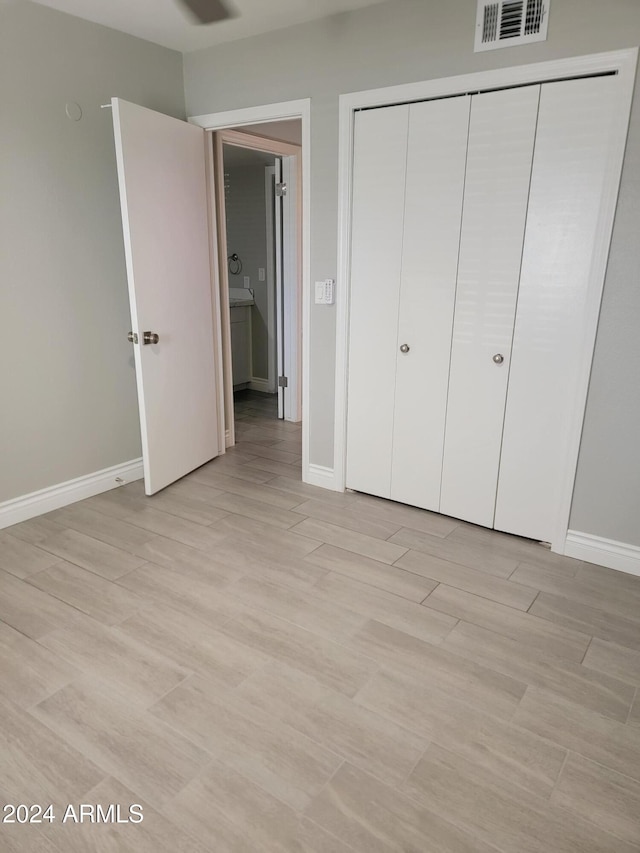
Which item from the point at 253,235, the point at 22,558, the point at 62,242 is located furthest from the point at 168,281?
the point at 253,235

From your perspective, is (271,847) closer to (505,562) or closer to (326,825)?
(326,825)

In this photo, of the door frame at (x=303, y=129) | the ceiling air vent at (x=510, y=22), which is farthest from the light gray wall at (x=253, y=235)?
the ceiling air vent at (x=510, y=22)

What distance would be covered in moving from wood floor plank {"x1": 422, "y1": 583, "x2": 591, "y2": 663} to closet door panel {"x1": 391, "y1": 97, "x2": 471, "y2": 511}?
820mm

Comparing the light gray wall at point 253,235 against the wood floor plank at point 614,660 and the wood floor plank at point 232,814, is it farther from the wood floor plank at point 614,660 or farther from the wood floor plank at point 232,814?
the wood floor plank at point 232,814

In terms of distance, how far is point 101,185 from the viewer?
10.5 feet

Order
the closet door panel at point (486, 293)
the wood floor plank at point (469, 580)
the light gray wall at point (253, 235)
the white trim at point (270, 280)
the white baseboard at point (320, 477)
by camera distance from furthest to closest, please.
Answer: the light gray wall at point (253, 235) < the white trim at point (270, 280) < the white baseboard at point (320, 477) < the closet door panel at point (486, 293) < the wood floor plank at point (469, 580)

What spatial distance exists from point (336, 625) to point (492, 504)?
117 centimetres

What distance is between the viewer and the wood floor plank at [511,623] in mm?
2154

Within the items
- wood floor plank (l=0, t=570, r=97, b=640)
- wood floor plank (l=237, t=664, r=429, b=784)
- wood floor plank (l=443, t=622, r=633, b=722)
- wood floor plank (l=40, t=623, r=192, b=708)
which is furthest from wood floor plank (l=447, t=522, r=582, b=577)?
wood floor plank (l=0, t=570, r=97, b=640)

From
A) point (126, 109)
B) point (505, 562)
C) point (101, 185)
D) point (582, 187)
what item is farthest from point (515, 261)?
point (101, 185)

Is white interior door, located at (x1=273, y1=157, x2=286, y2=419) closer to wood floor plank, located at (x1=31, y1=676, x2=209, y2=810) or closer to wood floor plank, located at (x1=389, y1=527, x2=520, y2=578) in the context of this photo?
wood floor plank, located at (x1=389, y1=527, x2=520, y2=578)

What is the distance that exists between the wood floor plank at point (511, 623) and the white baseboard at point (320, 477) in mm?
1191

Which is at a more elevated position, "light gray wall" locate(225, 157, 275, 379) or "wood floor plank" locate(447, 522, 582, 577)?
"light gray wall" locate(225, 157, 275, 379)

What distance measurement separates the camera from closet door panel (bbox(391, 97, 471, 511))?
274 cm
